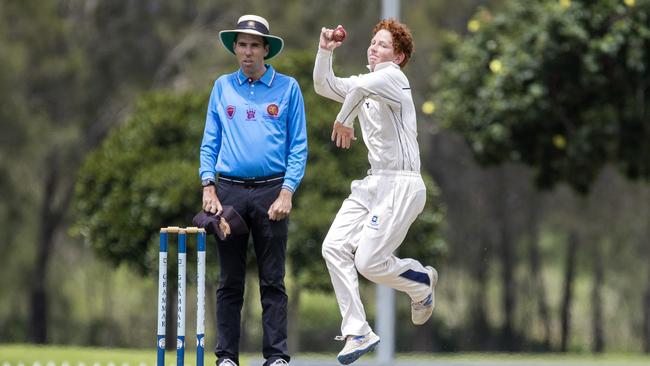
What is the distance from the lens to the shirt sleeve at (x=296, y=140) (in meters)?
8.31

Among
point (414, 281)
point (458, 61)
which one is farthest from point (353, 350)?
point (458, 61)

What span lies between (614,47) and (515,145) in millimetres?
2432

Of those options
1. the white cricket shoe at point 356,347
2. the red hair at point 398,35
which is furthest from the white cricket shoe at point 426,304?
the red hair at point 398,35

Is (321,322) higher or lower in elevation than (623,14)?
lower

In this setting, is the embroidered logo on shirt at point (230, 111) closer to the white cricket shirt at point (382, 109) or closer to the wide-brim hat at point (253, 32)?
the wide-brim hat at point (253, 32)

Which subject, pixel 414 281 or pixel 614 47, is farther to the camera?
pixel 614 47

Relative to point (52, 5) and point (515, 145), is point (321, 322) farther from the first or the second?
point (515, 145)

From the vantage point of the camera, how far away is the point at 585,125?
19.8 meters

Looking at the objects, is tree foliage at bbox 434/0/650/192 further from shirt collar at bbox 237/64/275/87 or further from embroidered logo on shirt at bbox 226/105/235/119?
embroidered logo on shirt at bbox 226/105/235/119

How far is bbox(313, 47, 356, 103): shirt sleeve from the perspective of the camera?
8.32 meters

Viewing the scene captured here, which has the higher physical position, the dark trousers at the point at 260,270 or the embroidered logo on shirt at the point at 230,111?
the embroidered logo on shirt at the point at 230,111

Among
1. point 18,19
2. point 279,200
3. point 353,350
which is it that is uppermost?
point 18,19

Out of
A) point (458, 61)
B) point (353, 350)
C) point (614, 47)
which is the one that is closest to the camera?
point (353, 350)

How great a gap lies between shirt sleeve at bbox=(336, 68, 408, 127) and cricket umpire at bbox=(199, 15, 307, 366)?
1.13ft
